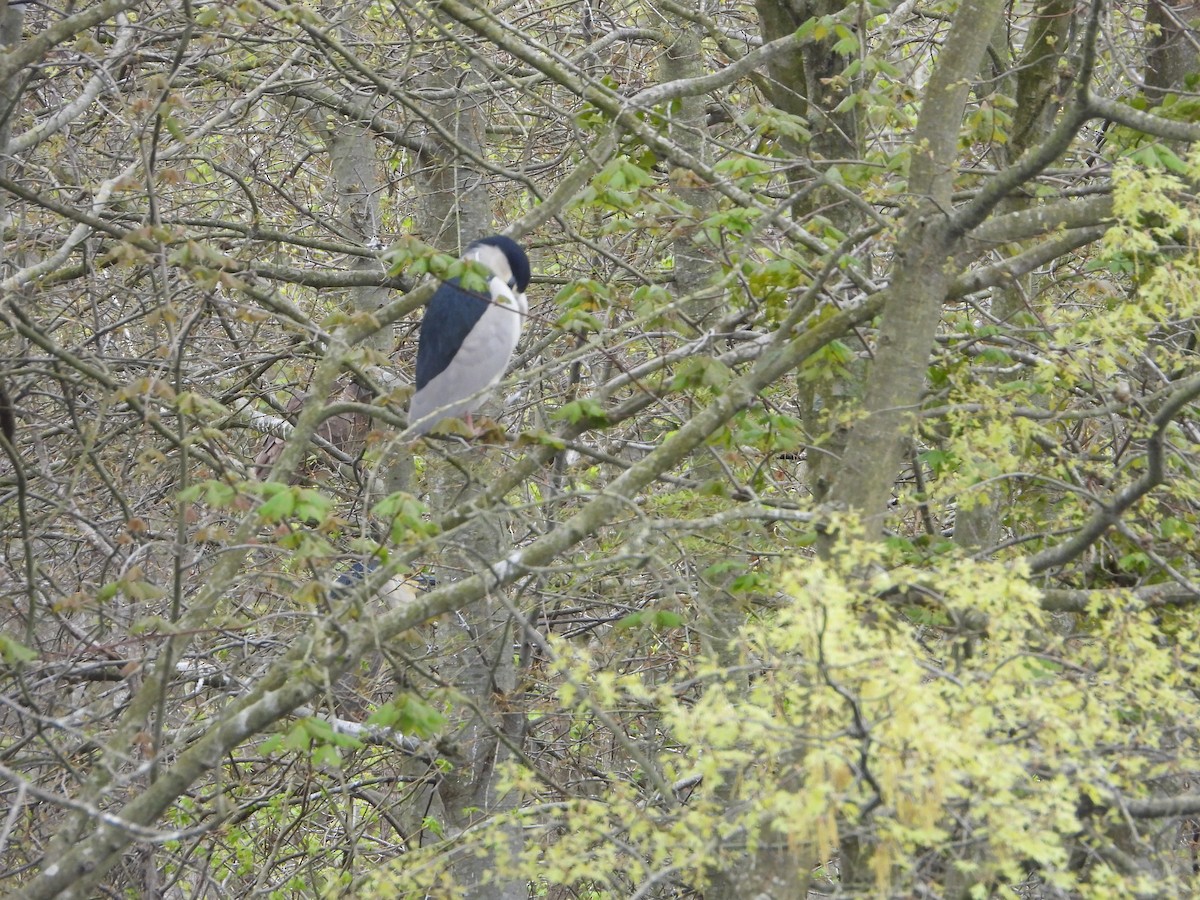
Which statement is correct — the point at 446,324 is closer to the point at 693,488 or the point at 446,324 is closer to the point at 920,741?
the point at 693,488

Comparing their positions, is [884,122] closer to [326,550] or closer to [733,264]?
[733,264]

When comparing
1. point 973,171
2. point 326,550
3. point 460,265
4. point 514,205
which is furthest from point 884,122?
point 514,205

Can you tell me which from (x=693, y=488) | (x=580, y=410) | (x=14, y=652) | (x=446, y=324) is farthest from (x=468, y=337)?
(x=14, y=652)

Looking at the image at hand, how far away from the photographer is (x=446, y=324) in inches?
223

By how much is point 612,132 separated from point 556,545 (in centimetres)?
152

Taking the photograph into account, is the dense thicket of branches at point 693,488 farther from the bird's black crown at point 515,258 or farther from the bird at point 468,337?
the bird's black crown at point 515,258

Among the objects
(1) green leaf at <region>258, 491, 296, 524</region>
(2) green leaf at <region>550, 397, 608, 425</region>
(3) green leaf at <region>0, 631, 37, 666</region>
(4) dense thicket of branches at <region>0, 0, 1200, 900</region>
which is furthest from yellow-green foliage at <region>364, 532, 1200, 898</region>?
(3) green leaf at <region>0, 631, 37, 666</region>

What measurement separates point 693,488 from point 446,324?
1287 millimetres

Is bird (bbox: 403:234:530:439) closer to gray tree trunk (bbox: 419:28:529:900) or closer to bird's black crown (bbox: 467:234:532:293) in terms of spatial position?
bird's black crown (bbox: 467:234:532:293)

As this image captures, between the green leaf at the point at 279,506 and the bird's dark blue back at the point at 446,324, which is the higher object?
the green leaf at the point at 279,506

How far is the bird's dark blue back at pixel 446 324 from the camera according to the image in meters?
5.64

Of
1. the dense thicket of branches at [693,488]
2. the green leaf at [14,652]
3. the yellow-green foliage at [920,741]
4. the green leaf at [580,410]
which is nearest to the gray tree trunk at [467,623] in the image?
the dense thicket of branches at [693,488]

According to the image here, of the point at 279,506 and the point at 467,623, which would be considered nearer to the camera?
the point at 279,506

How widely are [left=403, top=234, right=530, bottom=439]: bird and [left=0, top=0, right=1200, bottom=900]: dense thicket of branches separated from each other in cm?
20
